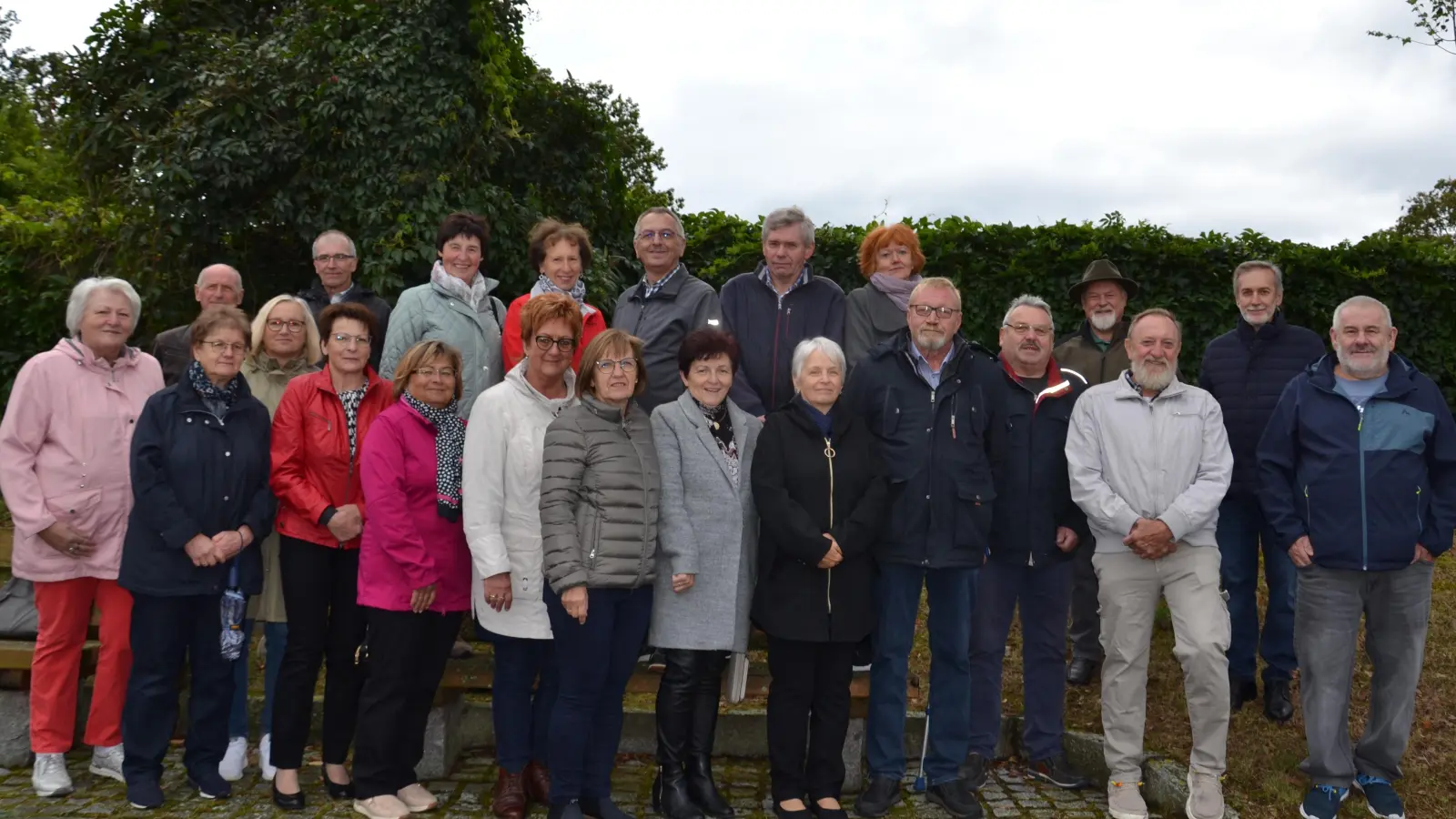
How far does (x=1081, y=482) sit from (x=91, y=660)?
4.94 m

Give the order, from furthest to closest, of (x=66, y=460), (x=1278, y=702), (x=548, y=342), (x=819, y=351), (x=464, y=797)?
1. (x=1278, y=702)
2. (x=464, y=797)
3. (x=66, y=460)
4. (x=819, y=351)
5. (x=548, y=342)

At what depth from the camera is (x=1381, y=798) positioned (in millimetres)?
4961

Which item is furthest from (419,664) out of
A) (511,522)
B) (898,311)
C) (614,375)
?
(898,311)

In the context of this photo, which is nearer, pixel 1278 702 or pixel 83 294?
pixel 83 294

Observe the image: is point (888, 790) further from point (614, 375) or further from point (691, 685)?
point (614, 375)

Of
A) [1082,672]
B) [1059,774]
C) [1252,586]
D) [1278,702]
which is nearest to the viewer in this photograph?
[1059,774]

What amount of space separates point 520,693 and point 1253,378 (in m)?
4.08

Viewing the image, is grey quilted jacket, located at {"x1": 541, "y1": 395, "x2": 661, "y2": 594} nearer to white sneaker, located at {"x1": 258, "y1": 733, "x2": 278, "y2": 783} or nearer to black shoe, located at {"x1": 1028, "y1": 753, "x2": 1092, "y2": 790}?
white sneaker, located at {"x1": 258, "y1": 733, "x2": 278, "y2": 783}

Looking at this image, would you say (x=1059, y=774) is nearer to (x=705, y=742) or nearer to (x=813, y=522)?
(x=705, y=742)

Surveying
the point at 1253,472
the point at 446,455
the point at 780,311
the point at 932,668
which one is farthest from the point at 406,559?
the point at 1253,472

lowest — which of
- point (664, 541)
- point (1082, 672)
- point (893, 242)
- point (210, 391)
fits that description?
point (1082, 672)

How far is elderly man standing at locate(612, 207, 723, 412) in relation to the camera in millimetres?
5648

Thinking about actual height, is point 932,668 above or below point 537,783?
above

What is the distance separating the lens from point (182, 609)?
485 centimetres
